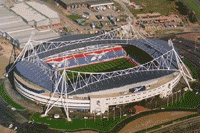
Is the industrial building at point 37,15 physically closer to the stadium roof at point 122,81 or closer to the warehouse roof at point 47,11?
the warehouse roof at point 47,11

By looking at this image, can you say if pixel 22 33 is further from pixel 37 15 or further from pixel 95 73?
pixel 95 73

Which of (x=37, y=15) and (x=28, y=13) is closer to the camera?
(x=37, y=15)

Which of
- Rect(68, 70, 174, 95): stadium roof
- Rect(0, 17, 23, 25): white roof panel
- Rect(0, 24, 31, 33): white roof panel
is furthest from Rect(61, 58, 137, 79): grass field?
Rect(0, 17, 23, 25): white roof panel

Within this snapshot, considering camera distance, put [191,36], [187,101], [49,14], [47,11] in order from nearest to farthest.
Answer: [187,101] → [191,36] → [49,14] → [47,11]

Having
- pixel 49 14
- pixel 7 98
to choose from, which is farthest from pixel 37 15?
pixel 7 98

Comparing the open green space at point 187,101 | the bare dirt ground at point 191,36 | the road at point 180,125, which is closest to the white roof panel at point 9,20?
the bare dirt ground at point 191,36

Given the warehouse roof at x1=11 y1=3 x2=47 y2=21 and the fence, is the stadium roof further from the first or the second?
the warehouse roof at x1=11 y1=3 x2=47 y2=21

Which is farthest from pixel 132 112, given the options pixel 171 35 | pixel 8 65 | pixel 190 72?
pixel 171 35

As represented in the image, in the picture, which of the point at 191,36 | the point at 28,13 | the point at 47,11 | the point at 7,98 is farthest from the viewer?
the point at 47,11
